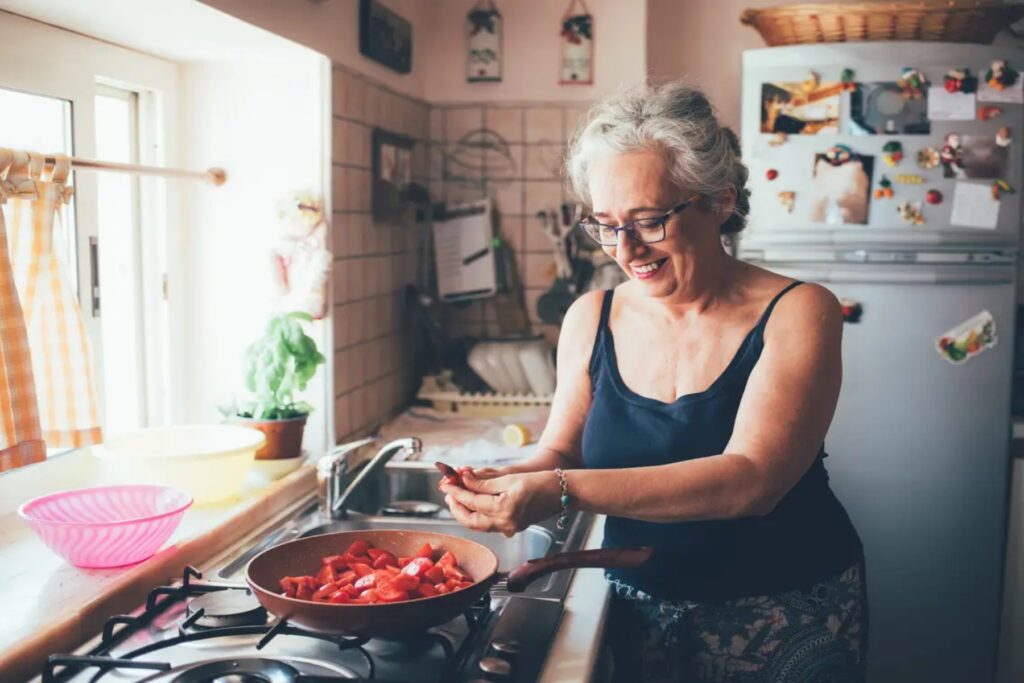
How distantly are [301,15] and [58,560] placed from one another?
1053 mm

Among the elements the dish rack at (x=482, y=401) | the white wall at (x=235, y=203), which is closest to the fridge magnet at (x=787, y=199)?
the dish rack at (x=482, y=401)

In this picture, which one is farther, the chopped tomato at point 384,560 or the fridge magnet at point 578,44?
the fridge magnet at point 578,44

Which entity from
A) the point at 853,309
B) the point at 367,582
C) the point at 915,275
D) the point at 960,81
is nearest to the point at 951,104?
the point at 960,81

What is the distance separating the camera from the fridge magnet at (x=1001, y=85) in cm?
254

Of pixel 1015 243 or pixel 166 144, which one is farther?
pixel 1015 243

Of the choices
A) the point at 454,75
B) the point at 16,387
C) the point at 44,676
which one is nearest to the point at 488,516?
the point at 44,676

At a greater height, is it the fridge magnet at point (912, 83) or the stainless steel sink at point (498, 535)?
the fridge magnet at point (912, 83)

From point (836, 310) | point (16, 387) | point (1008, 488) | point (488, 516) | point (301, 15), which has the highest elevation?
point (301, 15)

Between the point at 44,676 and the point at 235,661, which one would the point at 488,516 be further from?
the point at 44,676

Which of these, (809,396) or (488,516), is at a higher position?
(809,396)

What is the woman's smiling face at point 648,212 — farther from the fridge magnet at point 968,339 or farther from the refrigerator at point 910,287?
the fridge magnet at point 968,339

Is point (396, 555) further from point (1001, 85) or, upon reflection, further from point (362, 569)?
point (1001, 85)

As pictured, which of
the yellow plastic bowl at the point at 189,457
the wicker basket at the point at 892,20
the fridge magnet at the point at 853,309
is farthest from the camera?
the fridge magnet at the point at 853,309

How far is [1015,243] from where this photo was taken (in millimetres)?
2584
